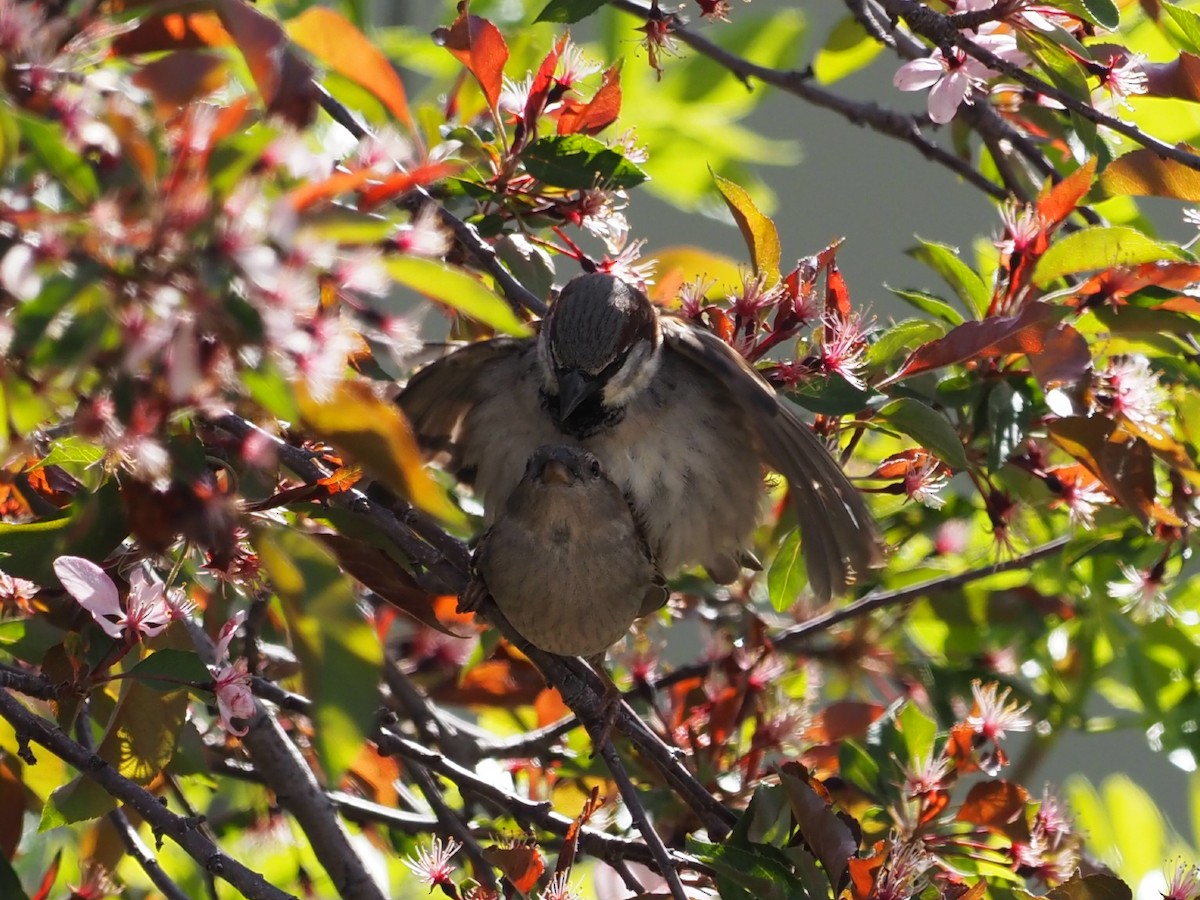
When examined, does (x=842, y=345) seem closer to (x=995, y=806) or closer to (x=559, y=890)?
(x=995, y=806)

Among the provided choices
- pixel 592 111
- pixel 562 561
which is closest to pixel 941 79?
pixel 592 111

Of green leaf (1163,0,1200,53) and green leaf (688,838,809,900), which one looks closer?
green leaf (688,838,809,900)

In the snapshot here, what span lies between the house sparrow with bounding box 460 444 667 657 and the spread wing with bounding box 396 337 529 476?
45 cm

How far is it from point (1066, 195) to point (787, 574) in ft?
2.69

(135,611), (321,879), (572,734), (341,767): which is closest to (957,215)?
(572,734)

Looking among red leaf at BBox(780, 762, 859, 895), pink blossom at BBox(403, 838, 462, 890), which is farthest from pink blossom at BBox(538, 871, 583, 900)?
red leaf at BBox(780, 762, 859, 895)

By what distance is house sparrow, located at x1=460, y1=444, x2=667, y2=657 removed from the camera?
2342mm

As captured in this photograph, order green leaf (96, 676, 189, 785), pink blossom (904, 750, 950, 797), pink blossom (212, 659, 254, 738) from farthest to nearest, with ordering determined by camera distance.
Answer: pink blossom (904, 750, 950, 797), green leaf (96, 676, 189, 785), pink blossom (212, 659, 254, 738)

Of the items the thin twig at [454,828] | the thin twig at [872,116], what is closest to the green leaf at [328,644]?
the thin twig at [454,828]

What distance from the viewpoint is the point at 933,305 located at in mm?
2393

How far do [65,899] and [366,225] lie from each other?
6.80 feet

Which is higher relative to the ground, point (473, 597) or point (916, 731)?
point (473, 597)

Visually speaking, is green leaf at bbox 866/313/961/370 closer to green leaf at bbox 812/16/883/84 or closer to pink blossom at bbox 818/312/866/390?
pink blossom at bbox 818/312/866/390

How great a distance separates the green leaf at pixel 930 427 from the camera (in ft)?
6.75
